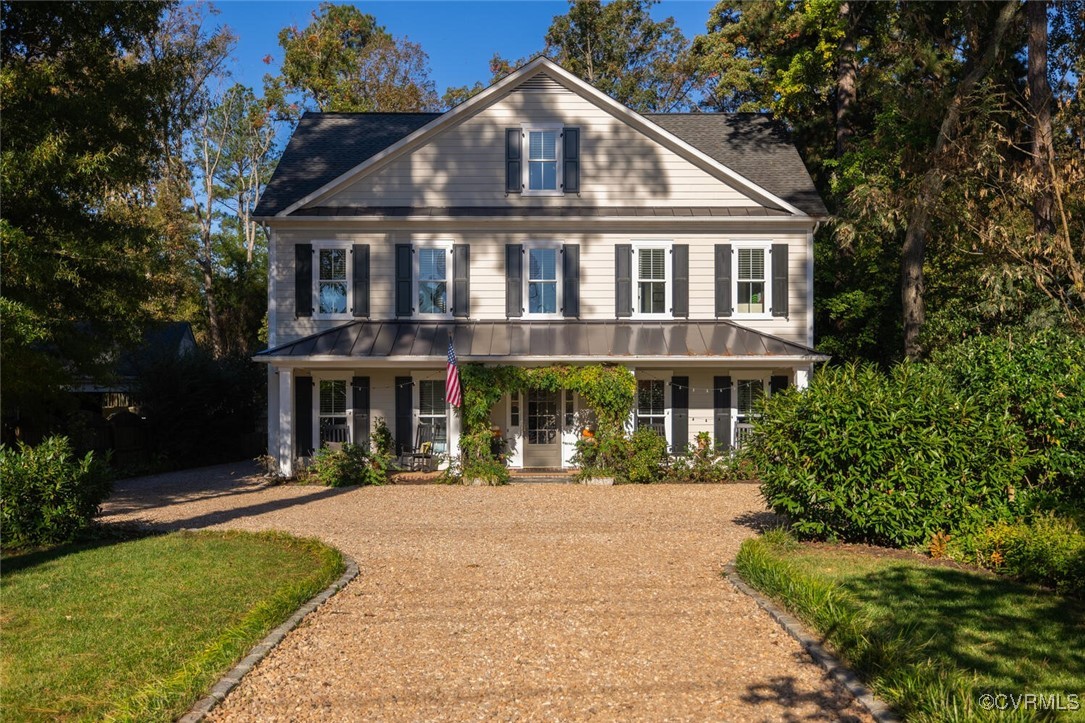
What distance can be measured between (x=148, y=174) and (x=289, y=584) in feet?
31.3

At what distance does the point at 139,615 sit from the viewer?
7.84 metres

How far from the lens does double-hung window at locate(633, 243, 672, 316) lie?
20422 mm

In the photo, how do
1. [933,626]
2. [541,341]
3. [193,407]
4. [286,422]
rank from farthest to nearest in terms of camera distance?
[193,407], [541,341], [286,422], [933,626]

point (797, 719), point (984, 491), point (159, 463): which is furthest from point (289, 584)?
point (159, 463)

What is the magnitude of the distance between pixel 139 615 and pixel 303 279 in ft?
44.2

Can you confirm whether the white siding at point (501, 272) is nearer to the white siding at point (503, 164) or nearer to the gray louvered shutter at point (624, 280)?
the gray louvered shutter at point (624, 280)

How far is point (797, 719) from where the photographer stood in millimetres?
5492

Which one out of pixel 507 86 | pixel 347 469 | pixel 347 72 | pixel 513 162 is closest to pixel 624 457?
pixel 347 469

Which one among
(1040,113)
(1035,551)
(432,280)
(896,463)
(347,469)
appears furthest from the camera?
(432,280)

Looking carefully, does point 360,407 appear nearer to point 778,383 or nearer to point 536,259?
point 536,259

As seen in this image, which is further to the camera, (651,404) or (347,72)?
(347,72)

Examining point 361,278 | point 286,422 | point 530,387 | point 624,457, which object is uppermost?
point 361,278

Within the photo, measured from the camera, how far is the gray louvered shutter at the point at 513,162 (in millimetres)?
20703

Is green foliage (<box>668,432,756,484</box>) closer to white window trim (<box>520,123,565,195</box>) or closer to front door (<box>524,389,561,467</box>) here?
front door (<box>524,389,561,467</box>)
